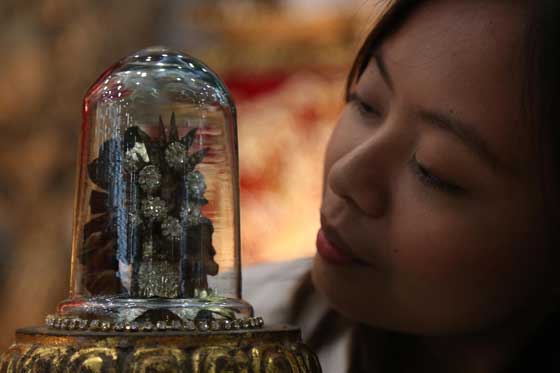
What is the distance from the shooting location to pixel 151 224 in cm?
73

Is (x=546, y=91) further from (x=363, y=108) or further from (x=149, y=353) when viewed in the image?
(x=149, y=353)

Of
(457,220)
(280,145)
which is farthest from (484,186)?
(280,145)

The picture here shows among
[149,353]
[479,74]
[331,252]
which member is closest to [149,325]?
[149,353]

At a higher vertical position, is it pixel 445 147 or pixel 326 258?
pixel 445 147

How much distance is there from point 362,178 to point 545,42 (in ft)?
0.64

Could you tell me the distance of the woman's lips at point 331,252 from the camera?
83 centimetres

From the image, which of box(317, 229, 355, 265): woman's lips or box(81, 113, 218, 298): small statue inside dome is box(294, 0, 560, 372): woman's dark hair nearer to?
box(317, 229, 355, 265): woman's lips

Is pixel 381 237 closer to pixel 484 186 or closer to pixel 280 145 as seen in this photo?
pixel 484 186

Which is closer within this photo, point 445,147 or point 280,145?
point 445,147

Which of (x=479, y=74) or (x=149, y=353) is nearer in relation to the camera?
(x=149, y=353)

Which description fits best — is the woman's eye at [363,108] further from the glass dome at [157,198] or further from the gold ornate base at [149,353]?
the gold ornate base at [149,353]

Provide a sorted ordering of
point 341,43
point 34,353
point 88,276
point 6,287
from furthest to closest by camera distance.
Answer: point 341,43 → point 6,287 → point 88,276 → point 34,353

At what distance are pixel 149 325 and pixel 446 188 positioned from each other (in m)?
0.29

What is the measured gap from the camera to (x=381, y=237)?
0.80 meters
